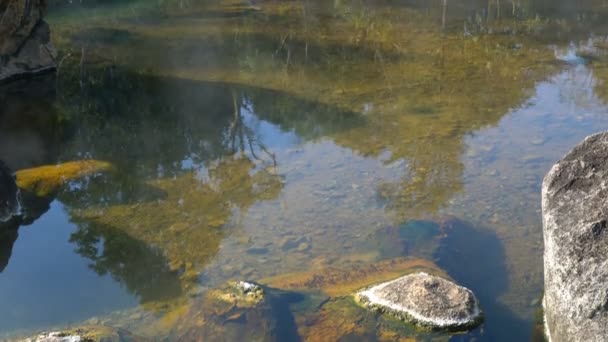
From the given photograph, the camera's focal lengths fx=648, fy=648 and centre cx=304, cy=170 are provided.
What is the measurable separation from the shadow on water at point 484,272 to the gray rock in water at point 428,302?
126mm

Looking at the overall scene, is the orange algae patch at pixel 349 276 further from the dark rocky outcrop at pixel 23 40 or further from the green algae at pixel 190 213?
the dark rocky outcrop at pixel 23 40

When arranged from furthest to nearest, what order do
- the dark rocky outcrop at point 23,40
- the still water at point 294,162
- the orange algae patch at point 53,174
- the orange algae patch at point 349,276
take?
1. the dark rocky outcrop at point 23,40
2. the orange algae patch at point 53,174
3. the still water at point 294,162
4. the orange algae patch at point 349,276

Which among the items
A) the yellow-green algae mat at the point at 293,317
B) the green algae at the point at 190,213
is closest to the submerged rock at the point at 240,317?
the yellow-green algae mat at the point at 293,317

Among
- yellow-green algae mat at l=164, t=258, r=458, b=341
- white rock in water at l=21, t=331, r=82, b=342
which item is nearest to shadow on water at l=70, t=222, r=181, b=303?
yellow-green algae mat at l=164, t=258, r=458, b=341

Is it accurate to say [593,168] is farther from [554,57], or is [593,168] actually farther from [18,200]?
[554,57]

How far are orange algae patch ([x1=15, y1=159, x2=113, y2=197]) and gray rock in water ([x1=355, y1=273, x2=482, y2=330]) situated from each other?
13.1 feet

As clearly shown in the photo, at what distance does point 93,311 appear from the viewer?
501cm

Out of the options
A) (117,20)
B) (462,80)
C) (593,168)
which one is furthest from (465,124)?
(117,20)

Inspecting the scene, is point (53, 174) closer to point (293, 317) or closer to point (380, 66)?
point (293, 317)

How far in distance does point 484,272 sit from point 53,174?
4743 mm

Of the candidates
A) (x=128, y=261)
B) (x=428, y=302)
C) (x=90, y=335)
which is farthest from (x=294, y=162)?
(x=90, y=335)

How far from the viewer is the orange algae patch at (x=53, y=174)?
22.8 feet

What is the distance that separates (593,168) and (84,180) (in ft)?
17.1

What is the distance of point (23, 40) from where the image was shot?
11156mm
